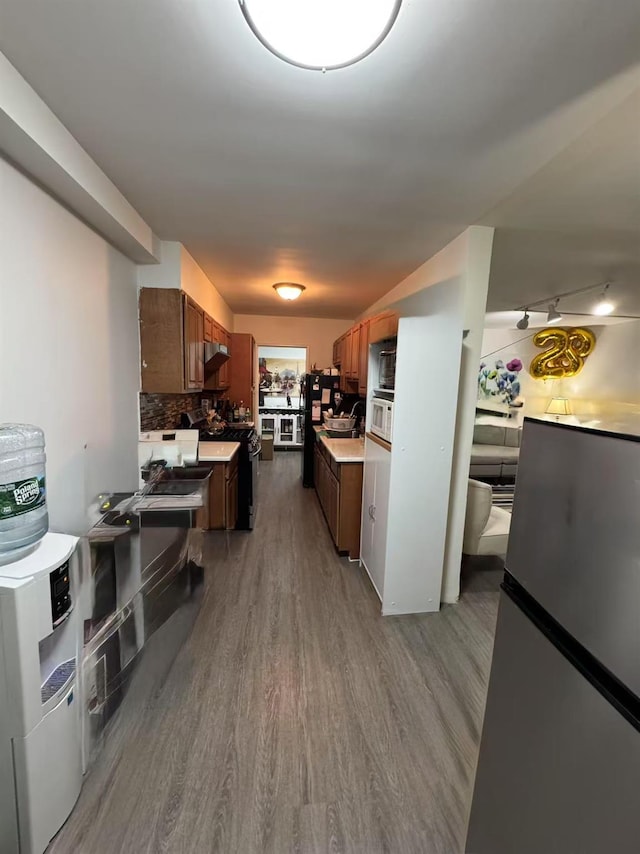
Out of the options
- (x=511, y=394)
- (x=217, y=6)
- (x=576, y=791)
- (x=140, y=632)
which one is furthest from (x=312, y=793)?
(x=511, y=394)

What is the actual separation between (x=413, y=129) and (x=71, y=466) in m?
2.28

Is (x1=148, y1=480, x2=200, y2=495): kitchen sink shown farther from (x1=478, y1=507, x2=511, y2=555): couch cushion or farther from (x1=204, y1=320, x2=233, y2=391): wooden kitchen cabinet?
(x1=478, y1=507, x2=511, y2=555): couch cushion

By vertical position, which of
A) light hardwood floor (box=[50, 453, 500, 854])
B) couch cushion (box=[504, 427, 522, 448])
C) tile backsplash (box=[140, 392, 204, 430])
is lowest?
light hardwood floor (box=[50, 453, 500, 854])

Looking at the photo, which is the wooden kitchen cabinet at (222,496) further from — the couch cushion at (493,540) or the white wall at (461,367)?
the couch cushion at (493,540)

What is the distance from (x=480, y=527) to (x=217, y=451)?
2389mm

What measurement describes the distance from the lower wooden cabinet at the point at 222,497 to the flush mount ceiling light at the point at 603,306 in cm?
441

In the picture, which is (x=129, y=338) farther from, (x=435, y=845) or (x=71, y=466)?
(x=435, y=845)

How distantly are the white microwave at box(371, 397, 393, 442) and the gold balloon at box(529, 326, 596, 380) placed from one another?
461 cm

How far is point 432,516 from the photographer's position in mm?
2367

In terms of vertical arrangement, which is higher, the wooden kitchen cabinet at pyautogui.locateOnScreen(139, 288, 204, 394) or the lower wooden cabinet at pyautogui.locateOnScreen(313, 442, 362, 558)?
the wooden kitchen cabinet at pyautogui.locateOnScreen(139, 288, 204, 394)

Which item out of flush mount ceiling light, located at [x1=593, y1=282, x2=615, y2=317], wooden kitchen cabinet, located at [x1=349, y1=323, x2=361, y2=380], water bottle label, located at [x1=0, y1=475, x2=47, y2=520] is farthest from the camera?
flush mount ceiling light, located at [x1=593, y1=282, x2=615, y2=317]

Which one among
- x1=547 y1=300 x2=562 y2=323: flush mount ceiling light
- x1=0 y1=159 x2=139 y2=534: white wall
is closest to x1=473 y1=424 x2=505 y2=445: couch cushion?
x1=547 y1=300 x2=562 y2=323: flush mount ceiling light

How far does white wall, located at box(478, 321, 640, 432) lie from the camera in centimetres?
500

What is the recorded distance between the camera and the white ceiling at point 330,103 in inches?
38.7
